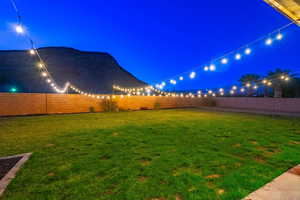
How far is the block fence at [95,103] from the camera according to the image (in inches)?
283

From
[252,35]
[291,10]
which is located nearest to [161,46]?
[252,35]

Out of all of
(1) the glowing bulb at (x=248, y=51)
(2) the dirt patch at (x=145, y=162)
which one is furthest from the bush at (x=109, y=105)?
(1) the glowing bulb at (x=248, y=51)

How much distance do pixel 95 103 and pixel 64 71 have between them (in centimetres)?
2811

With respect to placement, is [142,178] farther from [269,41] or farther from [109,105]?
[109,105]

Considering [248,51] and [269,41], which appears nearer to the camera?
[269,41]

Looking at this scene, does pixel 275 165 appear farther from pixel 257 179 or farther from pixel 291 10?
pixel 291 10

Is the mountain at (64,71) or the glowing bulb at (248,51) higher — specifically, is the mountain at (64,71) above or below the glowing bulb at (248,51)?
above

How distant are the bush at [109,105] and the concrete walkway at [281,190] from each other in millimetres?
8773

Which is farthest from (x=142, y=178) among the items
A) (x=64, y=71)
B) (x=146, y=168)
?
(x=64, y=71)

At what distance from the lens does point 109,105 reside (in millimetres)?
9367

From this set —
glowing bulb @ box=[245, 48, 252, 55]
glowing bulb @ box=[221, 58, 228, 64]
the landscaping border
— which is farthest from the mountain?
glowing bulb @ box=[245, 48, 252, 55]

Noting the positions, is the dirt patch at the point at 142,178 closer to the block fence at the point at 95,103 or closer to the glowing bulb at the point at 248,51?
the glowing bulb at the point at 248,51

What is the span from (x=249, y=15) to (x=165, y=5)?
2260 centimetres

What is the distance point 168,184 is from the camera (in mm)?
1562
